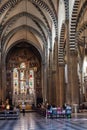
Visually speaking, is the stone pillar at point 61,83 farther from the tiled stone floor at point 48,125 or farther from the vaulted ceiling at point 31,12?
the tiled stone floor at point 48,125

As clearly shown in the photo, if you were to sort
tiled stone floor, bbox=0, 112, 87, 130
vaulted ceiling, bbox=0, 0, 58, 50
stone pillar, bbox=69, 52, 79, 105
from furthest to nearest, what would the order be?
vaulted ceiling, bbox=0, 0, 58, 50, stone pillar, bbox=69, 52, 79, 105, tiled stone floor, bbox=0, 112, 87, 130

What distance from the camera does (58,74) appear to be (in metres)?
40.4

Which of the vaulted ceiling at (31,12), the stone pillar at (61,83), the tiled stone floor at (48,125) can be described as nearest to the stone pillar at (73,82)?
the tiled stone floor at (48,125)

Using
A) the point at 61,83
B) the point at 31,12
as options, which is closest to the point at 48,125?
the point at 61,83

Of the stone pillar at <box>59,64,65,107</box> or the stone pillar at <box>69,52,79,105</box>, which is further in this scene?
the stone pillar at <box>59,64,65,107</box>

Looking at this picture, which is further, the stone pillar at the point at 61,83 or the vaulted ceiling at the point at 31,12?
the vaulted ceiling at the point at 31,12

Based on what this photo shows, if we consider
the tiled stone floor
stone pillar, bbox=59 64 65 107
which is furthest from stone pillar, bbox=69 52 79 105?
stone pillar, bbox=59 64 65 107

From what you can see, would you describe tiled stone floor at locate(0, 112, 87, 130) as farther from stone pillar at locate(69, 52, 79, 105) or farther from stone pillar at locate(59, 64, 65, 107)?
stone pillar at locate(59, 64, 65, 107)

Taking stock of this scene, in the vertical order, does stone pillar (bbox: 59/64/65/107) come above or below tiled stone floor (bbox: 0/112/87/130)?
above

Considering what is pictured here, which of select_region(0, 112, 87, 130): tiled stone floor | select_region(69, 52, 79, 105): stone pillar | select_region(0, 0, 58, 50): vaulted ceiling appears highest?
select_region(0, 0, 58, 50): vaulted ceiling

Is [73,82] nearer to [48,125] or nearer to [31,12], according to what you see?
[48,125]

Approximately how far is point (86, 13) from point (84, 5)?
5.38 metres

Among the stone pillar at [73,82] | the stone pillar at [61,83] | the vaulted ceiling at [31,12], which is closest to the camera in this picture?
the stone pillar at [73,82]

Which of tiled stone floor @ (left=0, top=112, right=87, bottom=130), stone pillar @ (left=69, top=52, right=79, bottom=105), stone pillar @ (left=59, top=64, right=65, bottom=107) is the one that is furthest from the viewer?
stone pillar @ (left=59, top=64, right=65, bottom=107)
